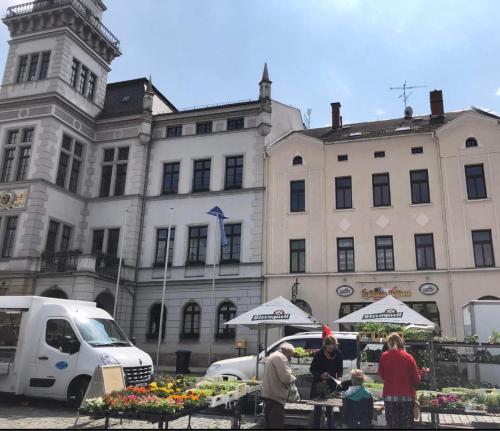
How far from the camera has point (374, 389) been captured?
9.91m

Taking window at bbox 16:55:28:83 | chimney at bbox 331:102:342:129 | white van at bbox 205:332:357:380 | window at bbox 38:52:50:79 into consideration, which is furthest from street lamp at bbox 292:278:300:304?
window at bbox 16:55:28:83

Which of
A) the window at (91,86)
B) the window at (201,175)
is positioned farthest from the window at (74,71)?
the window at (201,175)

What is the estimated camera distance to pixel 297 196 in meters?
26.3

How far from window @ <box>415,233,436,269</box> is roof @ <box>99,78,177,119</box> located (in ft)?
63.2

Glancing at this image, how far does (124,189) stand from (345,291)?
15.0 meters

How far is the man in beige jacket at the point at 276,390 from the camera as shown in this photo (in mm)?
7977

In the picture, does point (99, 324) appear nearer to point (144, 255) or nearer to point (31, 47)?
point (144, 255)

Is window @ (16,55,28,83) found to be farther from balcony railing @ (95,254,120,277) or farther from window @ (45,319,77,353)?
window @ (45,319,77,353)

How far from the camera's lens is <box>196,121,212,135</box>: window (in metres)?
29.4

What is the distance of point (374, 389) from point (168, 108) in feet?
95.1

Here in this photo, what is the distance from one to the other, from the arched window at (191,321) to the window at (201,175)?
22.7ft

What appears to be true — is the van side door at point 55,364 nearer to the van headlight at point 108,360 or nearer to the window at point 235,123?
the van headlight at point 108,360

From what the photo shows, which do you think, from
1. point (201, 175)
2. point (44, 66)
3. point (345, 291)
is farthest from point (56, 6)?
point (345, 291)

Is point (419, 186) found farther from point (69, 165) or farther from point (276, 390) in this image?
point (69, 165)
